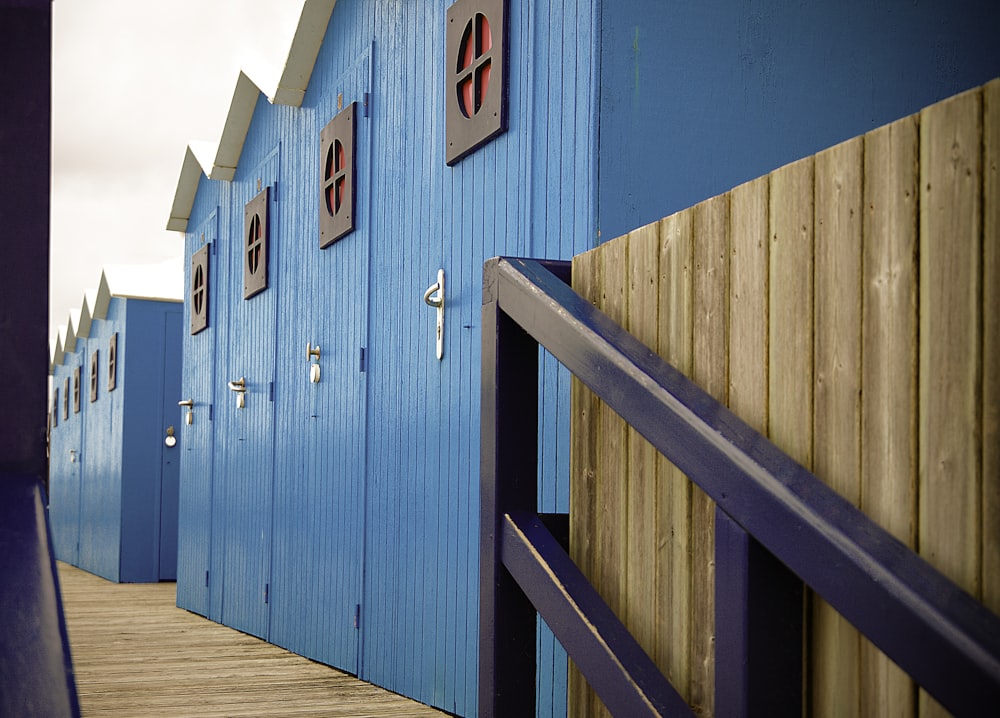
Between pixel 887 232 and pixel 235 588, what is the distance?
278 inches

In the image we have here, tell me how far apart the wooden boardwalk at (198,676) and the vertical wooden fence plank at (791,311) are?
2287mm

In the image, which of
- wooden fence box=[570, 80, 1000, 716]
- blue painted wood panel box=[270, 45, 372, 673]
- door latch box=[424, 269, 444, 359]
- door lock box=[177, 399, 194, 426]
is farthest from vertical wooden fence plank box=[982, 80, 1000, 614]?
door lock box=[177, 399, 194, 426]

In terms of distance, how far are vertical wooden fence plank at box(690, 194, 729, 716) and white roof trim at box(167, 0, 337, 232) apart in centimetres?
439

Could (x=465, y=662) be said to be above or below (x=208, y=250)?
below

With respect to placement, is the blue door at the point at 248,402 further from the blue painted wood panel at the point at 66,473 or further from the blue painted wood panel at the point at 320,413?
the blue painted wood panel at the point at 66,473

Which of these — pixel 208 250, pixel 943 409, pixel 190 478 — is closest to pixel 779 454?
pixel 943 409

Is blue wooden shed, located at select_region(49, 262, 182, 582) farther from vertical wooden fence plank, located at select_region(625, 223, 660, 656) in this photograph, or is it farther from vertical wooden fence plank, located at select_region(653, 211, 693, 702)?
vertical wooden fence plank, located at select_region(653, 211, 693, 702)

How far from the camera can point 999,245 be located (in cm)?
136

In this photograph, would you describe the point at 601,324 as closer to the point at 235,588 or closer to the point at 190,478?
the point at 235,588

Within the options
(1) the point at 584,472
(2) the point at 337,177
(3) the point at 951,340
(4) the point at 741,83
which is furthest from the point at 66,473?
(3) the point at 951,340

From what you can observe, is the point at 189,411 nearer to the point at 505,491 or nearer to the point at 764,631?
the point at 505,491

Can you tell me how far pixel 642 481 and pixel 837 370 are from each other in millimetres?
640

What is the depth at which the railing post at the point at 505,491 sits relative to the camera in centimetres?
253

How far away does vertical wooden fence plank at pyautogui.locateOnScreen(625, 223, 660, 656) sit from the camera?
2.20m
